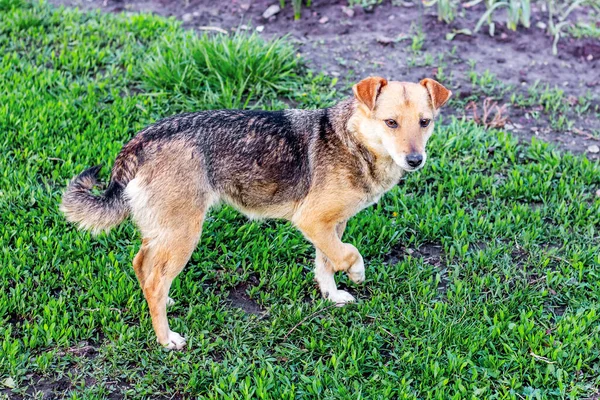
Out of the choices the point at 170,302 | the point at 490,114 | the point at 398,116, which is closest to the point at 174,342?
the point at 170,302

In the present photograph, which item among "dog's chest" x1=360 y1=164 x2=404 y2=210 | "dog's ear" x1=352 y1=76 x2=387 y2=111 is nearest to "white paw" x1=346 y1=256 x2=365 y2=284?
"dog's chest" x1=360 y1=164 x2=404 y2=210

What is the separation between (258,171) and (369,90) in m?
0.87

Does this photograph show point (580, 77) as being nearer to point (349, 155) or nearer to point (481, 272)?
point (481, 272)

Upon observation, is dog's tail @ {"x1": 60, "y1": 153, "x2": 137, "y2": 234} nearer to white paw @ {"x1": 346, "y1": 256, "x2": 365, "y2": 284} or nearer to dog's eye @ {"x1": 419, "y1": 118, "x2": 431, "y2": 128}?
white paw @ {"x1": 346, "y1": 256, "x2": 365, "y2": 284}

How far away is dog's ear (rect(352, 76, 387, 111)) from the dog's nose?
1.39 feet

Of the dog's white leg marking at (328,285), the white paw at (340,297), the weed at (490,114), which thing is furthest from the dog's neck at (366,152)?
the weed at (490,114)

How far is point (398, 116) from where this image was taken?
4355mm

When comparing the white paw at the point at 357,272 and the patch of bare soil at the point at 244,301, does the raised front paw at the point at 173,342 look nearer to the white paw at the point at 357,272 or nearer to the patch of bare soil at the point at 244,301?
the patch of bare soil at the point at 244,301

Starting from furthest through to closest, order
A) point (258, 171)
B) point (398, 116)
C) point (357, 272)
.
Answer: point (357, 272) → point (258, 171) → point (398, 116)

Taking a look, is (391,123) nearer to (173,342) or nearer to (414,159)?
(414,159)

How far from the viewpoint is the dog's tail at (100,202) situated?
426 cm

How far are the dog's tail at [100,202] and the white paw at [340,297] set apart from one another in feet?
5.01

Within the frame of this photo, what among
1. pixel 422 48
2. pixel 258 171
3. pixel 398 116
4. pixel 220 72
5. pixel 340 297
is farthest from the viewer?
pixel 422 48

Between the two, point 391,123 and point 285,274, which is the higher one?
point 391,123
